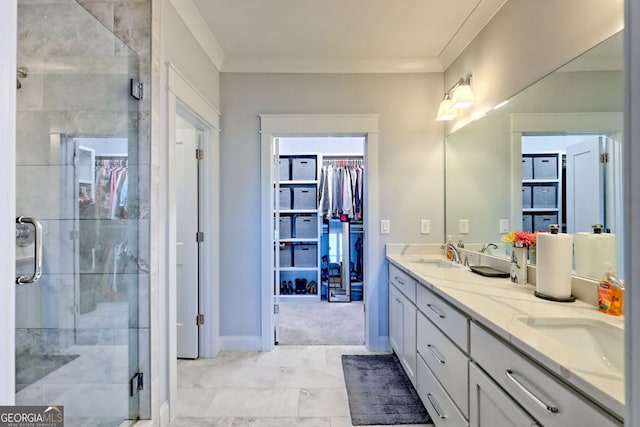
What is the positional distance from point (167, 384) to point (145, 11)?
2.19m

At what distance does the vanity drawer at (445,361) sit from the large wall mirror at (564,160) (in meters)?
0.69

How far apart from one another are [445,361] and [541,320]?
55 centimetres

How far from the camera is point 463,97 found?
218 cm

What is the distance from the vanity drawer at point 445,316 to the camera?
1.30 metres

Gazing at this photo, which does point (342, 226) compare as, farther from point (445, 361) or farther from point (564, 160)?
point (564, 160)

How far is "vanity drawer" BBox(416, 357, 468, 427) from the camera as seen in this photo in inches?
53.8

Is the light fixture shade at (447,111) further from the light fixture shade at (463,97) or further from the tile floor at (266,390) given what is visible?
the tile floor at (266,390)

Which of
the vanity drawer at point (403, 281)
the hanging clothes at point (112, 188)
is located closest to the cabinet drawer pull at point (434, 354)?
the vanity drawer at point (403, 281)

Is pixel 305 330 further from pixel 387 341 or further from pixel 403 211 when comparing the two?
pixel 403 211

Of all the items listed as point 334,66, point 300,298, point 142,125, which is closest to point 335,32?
point 334,66

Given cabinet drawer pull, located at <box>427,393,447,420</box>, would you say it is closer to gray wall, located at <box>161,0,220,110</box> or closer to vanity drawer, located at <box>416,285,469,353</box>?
vanity drawer, located at <box>416,285,469,353</box>

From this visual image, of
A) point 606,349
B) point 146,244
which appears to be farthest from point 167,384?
point 606,349

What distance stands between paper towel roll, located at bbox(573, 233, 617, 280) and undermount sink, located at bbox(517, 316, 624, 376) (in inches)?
11.7

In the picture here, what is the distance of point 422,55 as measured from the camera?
2.62 m
